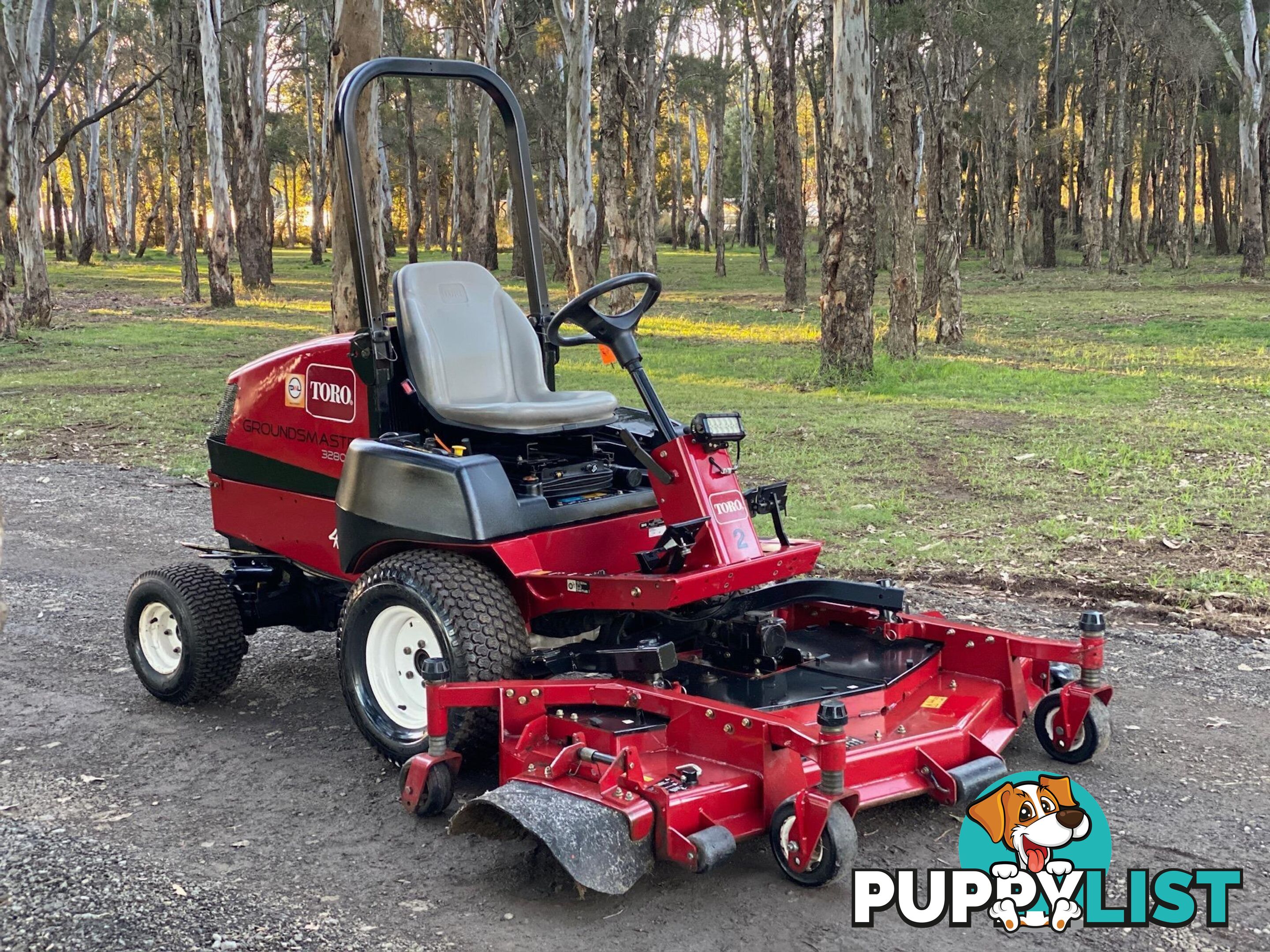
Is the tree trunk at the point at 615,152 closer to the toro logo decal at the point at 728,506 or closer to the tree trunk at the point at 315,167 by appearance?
the toro logo decal at the point at 728,506

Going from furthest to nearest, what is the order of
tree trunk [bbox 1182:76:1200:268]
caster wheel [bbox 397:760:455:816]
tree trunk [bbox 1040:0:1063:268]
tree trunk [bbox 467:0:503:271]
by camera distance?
tree trunk [bbox 1040:0:1063:268], tree trunk [bbox 1182:76:1200:268], tree trunk [bbox 467:0:503:271], caster wheel [bbox 397:760:455:816]

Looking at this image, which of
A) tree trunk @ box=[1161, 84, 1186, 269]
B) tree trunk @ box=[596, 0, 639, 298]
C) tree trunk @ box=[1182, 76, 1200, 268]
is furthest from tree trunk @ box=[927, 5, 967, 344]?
tree trunk @ box=[1182, 76, 1200, 268]

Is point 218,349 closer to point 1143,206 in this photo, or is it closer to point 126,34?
point 126,34

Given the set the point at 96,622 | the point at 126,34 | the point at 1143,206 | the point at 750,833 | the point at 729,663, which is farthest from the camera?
the point at 1143,206

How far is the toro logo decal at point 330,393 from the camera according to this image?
4.97 metres

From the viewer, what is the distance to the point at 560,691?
13.3 feet

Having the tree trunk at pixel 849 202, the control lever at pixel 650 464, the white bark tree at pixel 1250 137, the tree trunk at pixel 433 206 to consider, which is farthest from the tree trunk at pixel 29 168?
the tree trunk at pixel 433 206

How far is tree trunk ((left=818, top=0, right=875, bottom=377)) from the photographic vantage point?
1341cm

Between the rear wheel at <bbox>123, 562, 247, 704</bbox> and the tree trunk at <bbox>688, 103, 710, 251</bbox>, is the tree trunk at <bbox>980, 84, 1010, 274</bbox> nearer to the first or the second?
the tree trunk at <bbox>688, 103, 710, 251</bbox>

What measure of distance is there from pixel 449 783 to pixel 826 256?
425 inches

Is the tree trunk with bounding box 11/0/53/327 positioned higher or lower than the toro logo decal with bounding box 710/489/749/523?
higher

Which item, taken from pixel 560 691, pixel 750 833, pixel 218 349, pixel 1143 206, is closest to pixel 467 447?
pixel 560 691

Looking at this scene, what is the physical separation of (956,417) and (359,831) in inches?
356

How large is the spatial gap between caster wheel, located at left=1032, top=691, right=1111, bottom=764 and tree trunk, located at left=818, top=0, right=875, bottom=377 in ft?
31.5
